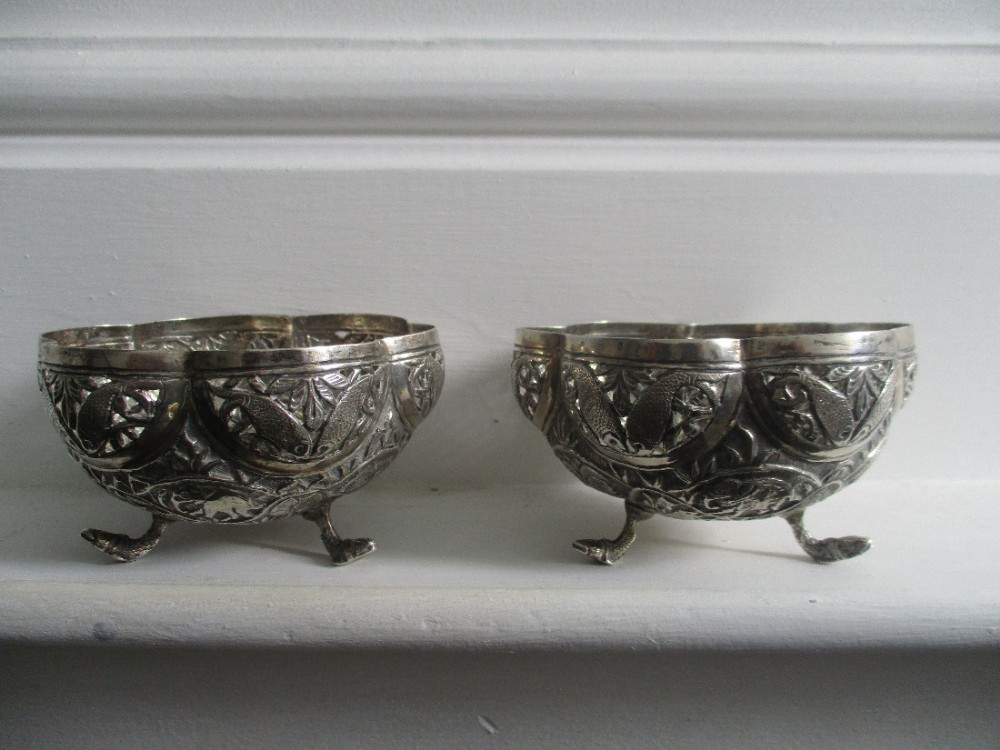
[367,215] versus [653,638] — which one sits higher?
[367,215]

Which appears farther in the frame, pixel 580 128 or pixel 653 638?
pixel 580 128

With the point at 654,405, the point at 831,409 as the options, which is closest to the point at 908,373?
the point at 831,409

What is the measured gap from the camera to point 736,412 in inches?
15.2

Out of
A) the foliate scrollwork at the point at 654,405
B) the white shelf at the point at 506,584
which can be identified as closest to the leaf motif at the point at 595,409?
the foliate scrollwork at the point at 654,405

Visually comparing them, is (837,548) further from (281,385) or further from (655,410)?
(281,385)

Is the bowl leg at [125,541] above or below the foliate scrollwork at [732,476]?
below

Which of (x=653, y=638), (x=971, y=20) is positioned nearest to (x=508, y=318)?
(x=653, y=638)

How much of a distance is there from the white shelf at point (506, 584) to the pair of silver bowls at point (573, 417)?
2.1 inches

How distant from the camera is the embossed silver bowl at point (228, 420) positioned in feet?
1.24

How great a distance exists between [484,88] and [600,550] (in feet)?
1.40

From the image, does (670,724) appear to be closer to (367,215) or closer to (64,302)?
(367,215)

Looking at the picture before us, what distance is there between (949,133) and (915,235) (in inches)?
4.2

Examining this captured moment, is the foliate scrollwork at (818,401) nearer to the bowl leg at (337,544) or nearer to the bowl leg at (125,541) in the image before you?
the bowl leg at (337,544)

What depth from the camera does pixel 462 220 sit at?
589 millimetres
